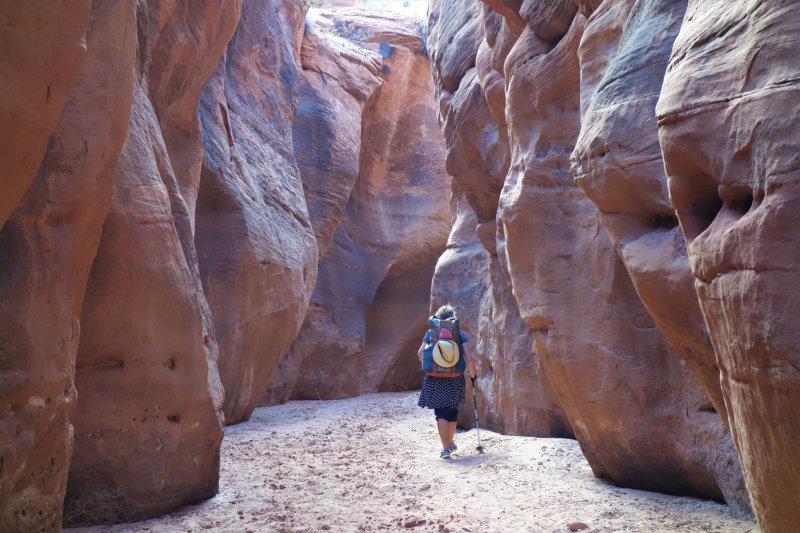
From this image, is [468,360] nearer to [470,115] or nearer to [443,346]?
[443,346]

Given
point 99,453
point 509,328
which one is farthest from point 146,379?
point 509,328

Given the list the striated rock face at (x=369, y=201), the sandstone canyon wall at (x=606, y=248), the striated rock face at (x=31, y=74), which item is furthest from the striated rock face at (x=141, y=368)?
the striated rock face at (x=369, y=201)

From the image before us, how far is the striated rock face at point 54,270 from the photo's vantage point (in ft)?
10.9

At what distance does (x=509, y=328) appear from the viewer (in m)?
8.27

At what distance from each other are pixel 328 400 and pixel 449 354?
737 centimetres

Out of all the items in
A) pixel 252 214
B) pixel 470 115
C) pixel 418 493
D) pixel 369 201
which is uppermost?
pixel 369 201

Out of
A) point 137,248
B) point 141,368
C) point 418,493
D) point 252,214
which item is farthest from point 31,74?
point 252,214

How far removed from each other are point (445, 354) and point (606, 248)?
92.8 inches

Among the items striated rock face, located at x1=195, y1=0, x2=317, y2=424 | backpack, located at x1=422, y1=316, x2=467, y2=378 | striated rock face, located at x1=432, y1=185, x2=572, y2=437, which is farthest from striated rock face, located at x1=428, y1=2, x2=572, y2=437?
striated rock face, located at x1=195, y1=0, x2=317, y2=424

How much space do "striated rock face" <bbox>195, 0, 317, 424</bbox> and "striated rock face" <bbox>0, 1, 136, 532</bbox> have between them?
499 cm

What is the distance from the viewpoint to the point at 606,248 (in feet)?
18.5

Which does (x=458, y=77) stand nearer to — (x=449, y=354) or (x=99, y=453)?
(x=449, y=354)

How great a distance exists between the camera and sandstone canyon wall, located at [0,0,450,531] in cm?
329

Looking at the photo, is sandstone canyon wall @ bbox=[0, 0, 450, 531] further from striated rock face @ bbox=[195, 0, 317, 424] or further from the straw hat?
the straw hat
